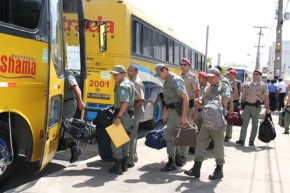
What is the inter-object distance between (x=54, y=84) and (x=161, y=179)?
2.14 m

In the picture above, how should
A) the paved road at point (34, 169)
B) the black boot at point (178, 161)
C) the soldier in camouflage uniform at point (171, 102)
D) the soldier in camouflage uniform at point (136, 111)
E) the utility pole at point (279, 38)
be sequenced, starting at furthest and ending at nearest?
the utility pole at point (279, 38), the black boot at point (178, 161), the soldier in camouflage uniform at point (136, 111), the soldier in camouflage uniform at point (171, 102), the paved road at point (34, 169)

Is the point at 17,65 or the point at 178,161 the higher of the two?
the point at 17,65

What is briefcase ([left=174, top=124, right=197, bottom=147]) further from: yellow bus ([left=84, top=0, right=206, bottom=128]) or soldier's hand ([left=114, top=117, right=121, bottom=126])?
yellow bus ([left=84, top=0, right=206, bottom=128])

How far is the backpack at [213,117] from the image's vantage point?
5.84 metres

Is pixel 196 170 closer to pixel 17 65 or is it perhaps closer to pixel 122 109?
pixel 122 109

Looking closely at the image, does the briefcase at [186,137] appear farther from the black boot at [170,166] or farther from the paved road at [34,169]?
the paved road at [34,169]

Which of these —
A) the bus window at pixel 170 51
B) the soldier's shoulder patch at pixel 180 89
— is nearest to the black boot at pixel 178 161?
the soldier's shoulder patch at pixel 180 89

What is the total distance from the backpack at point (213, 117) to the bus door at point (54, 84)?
2185mm

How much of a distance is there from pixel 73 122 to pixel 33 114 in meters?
1.03

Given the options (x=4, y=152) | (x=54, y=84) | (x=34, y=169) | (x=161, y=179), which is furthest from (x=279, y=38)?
(x=4, y=152)

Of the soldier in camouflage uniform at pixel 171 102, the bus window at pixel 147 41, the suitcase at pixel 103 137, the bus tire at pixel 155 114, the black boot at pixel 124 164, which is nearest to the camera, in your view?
the soldier in camouflage uniform at pixel 171 102

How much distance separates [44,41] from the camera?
538cm

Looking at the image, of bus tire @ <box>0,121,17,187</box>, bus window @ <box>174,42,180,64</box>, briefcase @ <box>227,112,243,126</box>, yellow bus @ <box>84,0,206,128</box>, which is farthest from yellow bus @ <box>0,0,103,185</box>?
bus window @ <box>174,42,180,64</box>

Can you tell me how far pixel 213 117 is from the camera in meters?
5.84
